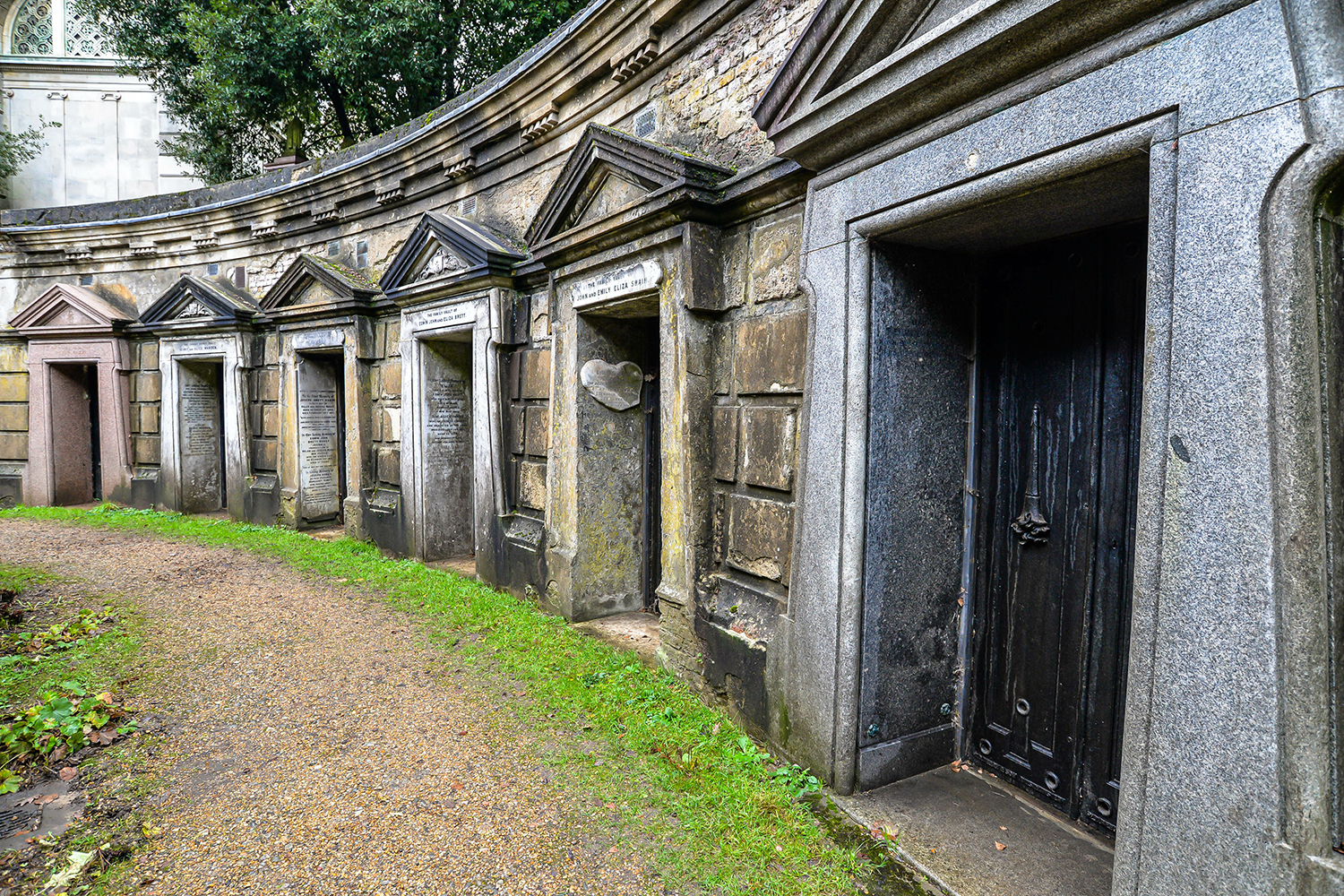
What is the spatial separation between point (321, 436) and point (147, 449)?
369 cm

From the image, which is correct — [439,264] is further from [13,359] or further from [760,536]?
[13,359]

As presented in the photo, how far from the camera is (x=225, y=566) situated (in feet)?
23.0

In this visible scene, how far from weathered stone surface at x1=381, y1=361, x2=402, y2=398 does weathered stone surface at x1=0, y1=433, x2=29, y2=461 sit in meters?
7.48

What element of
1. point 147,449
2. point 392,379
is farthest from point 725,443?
point 147,449

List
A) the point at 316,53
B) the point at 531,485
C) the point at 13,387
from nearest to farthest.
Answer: the point at 531,485 < the point at 13,387 < the point at 316,53

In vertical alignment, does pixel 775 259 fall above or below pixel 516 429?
above

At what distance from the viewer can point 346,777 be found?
3.17 metres

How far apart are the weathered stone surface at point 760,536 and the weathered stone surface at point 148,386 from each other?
10.2 m

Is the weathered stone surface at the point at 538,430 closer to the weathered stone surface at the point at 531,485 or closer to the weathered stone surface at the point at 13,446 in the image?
the weathered stone surface at the point at 531,485

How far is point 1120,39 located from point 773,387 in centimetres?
188

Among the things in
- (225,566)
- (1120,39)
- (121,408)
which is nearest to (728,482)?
(1120,39)

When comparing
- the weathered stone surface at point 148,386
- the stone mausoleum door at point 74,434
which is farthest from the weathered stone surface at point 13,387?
the weathered stone surface at point 148,386

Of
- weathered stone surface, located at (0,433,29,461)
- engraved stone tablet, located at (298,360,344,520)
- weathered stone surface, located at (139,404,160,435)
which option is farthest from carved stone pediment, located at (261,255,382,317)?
weathered stone surface, located at (0,433,29,461)

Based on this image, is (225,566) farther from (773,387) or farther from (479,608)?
(773,387)
